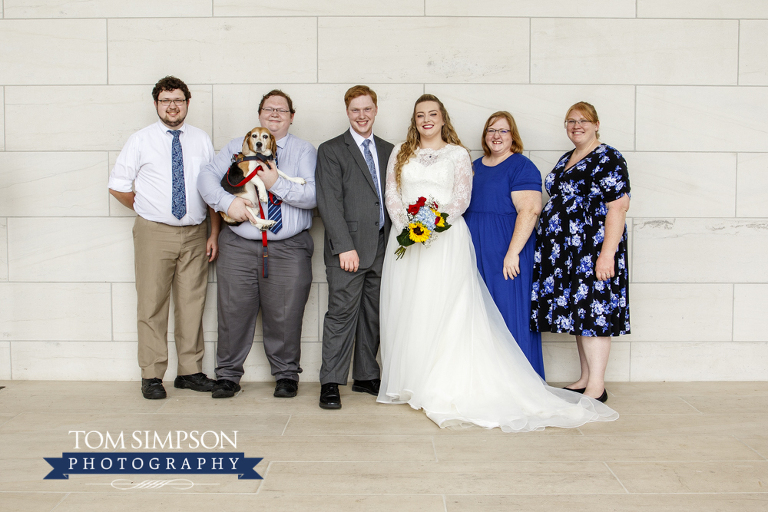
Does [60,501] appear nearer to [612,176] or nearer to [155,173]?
[155,173]

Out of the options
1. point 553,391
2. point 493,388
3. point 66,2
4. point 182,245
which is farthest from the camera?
point 66,2

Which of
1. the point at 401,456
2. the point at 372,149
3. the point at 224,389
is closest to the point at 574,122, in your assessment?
the point at 372,149

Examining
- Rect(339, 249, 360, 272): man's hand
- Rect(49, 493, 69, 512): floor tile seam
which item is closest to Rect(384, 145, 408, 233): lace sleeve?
Rect(339, 249, 360, 272): man's hand

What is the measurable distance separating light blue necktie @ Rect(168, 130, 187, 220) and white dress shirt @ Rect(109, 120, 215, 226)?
20 millimetres

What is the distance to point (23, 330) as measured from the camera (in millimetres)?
4020

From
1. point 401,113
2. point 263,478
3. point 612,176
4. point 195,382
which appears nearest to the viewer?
point 263,478

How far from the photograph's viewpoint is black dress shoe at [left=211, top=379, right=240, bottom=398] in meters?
3.56

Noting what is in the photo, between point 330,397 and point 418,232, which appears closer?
point 418,232

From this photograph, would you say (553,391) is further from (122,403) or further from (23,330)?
(23,330)

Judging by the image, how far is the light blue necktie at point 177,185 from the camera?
11.6 ft

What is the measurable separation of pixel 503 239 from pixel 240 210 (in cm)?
153

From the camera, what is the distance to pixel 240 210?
3.37m

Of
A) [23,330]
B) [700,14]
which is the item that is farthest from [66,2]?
[700,14]

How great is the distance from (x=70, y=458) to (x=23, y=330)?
1770 millimetres
